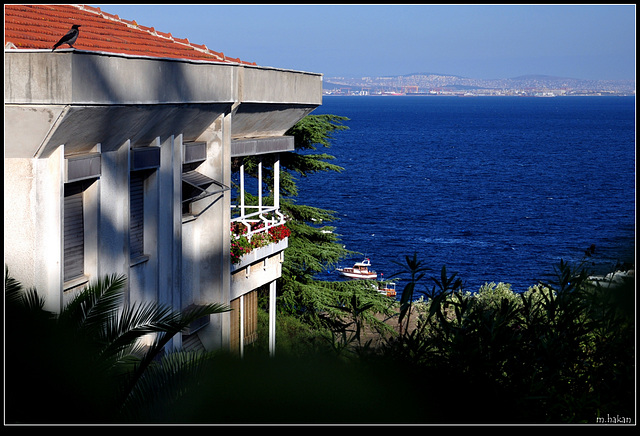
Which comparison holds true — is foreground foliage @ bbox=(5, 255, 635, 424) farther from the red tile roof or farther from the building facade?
the red tile roof

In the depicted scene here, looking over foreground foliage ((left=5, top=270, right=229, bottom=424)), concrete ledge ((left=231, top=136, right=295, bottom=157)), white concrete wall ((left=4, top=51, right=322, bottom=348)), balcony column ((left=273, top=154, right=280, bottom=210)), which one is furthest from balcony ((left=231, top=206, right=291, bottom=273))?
foreground foliage ((left=5, top=270, right=229, bottom=424))

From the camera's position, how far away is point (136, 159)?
38.4 feet

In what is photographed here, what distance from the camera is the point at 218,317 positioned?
1500cm

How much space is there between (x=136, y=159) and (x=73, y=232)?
157cm

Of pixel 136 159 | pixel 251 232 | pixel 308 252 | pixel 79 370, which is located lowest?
pixel 308 252

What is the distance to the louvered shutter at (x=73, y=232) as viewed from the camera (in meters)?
10.4

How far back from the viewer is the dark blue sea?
2062 inches

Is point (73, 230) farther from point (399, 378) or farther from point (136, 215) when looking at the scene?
point (399, 378)

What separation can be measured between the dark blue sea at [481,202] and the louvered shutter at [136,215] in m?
7.09

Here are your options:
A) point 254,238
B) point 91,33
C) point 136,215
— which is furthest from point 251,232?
point 91,33

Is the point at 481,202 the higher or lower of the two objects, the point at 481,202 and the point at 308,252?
the lower

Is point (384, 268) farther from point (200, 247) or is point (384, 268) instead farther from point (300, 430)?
point (300, 430)

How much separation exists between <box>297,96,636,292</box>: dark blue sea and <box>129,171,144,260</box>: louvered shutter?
7.09m

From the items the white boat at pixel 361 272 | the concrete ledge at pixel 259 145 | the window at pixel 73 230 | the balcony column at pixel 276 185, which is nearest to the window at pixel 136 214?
the window at pixel 73 230
